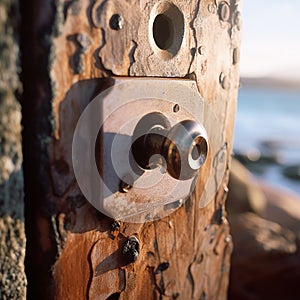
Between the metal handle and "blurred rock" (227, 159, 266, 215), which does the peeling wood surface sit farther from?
"blurred rock" (227, 159, 266, 215)

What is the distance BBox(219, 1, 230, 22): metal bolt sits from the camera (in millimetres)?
632

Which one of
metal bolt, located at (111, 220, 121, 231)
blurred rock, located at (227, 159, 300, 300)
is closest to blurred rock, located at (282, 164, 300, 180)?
blurred rock, located at (227, 159, 300, 300)

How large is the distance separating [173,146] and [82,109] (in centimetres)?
14

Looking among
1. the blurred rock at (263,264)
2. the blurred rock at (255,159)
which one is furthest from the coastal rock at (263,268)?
the blurred rock at (255,159)

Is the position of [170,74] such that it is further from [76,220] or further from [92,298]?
[92,298]

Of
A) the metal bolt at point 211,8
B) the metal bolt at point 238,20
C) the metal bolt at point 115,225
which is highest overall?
the metal bolt at point 211,8

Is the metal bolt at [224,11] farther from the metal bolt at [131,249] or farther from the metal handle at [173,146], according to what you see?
the metal bolt at [131,249]

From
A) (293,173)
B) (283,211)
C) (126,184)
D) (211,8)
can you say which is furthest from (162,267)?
(293,173)

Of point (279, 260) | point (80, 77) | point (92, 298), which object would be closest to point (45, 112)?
point (80, 77)

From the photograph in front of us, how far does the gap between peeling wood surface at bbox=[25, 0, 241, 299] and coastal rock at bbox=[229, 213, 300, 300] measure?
146cm

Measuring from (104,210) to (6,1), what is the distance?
304 mm

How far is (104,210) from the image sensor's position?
0.51m

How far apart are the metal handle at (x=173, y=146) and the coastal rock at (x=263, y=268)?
1.74m

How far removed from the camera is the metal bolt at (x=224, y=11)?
0.63 meters
